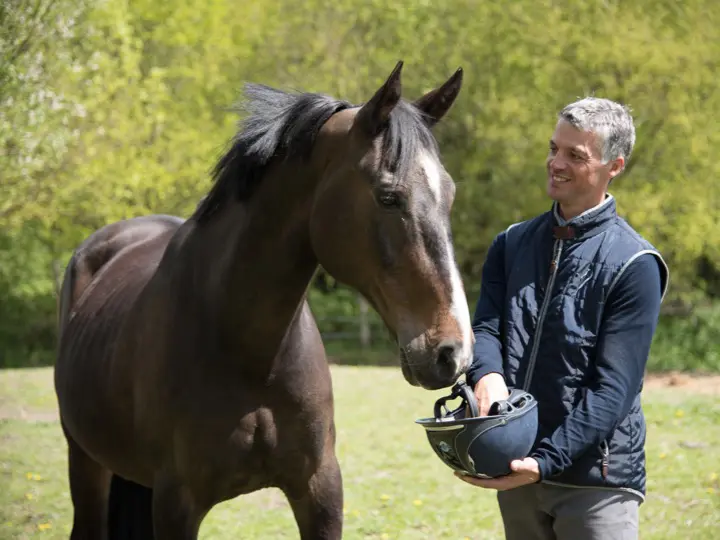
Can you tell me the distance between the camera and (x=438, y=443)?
8.52 feet

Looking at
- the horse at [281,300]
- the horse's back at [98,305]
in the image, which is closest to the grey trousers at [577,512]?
the horse at [281,300]

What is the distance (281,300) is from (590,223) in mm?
1073

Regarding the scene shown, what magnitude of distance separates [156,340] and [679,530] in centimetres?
382

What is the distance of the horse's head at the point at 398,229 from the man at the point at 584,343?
0.30m

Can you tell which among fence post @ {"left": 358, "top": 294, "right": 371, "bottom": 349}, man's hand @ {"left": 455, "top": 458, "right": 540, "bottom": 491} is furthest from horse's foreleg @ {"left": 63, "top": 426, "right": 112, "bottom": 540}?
fence post @ {"left": 358, "top": 294, "right": 371, "bottom": 349}

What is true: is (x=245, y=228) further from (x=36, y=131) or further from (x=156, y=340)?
(x=36, y=131)

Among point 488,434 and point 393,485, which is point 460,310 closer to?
point 488,434

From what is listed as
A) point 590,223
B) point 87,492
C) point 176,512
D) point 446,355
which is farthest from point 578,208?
point 87,492

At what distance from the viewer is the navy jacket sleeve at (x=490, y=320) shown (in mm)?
2740

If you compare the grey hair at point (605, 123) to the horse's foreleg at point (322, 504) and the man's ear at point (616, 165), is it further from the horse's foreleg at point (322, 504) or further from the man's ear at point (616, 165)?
the horse's foreleg at point (322, 504)

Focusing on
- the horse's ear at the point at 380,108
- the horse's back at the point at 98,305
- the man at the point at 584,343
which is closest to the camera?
the man at the point at 584,343

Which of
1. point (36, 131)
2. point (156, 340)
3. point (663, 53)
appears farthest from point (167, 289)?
point (663, 53)

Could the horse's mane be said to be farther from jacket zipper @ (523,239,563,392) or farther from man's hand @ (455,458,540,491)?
man's hand @ (455,458,540,491)

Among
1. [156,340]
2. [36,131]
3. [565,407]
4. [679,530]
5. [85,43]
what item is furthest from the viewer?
[85,43]
